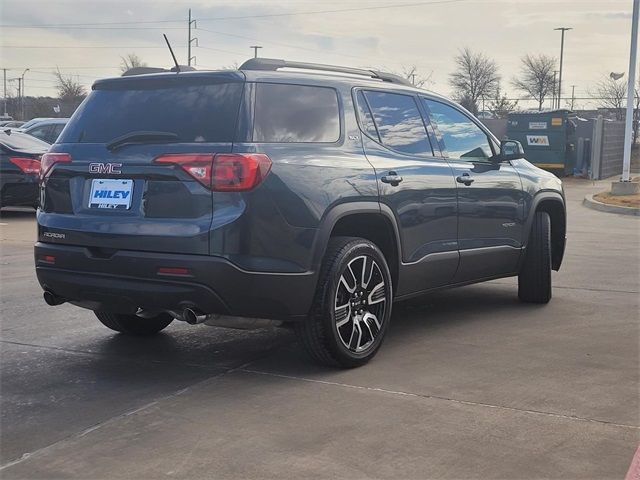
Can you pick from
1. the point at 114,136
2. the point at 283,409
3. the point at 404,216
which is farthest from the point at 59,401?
the point at 404,216

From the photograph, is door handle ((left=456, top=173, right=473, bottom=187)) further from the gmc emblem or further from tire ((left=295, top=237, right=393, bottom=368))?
the gmc emblem

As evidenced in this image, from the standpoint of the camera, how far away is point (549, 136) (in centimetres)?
2669

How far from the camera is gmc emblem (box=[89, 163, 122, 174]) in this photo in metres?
4.71

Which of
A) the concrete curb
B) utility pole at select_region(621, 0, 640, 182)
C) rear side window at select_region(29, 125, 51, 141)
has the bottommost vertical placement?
the concrete curb

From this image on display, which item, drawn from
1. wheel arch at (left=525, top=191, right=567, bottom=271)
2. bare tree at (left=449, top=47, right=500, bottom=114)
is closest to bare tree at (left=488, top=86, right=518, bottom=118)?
bare tree at (left=449, top=47, right=500, bottom=114)

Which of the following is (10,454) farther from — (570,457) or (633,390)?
(633,390)

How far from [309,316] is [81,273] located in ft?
4.38

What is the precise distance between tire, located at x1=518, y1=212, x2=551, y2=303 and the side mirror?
2.16ft

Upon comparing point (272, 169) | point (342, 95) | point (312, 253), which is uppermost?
point (342, 95)

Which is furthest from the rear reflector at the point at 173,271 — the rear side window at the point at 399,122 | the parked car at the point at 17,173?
the parked car at the point at 17,173

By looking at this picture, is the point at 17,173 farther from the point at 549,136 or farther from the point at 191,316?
the point at 549,136

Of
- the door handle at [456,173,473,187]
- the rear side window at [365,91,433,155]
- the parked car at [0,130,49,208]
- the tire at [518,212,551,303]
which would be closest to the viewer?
the rear side window at [365,91,433,155]

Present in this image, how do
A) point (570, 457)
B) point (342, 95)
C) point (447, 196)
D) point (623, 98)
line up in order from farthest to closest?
point (623, 98) < point (447, 196) < point (342, 95) < point (570, 457)

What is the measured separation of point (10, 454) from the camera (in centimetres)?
371
